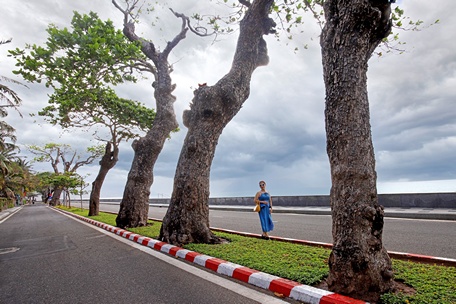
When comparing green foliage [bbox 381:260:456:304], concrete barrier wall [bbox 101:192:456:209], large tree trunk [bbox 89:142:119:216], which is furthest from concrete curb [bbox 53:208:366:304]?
large tree trunk [bbox 89:142:119:216]

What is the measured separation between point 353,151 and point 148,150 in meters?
9.06

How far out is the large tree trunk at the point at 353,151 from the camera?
3441 mm

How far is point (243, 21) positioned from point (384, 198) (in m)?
12.3

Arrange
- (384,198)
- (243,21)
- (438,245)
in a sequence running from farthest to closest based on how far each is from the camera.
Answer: (384,198), (243,21), (438,245)

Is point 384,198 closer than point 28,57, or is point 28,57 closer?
point 28,57

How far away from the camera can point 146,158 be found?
11.5m

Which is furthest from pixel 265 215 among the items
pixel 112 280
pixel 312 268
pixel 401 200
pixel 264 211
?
pixel 401 200

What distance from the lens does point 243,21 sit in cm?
835

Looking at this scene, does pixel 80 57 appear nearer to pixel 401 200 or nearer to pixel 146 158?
pixel 146 158

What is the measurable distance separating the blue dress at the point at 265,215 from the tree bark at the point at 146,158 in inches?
211

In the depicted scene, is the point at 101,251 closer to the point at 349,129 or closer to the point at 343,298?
the point at 343,298

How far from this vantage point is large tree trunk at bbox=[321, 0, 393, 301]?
135 inches

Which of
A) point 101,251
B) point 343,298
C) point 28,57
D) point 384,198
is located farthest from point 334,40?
point 384,198

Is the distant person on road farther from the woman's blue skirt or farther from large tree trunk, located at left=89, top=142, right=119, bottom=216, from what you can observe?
large tree trunk, located at left=89, top=142, right=119, bottom=216
